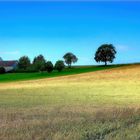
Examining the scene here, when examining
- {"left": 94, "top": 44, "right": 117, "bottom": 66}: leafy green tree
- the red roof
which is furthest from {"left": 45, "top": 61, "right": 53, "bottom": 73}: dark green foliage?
the red roof

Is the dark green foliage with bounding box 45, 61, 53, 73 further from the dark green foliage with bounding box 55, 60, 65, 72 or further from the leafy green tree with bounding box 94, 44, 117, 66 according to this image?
the leafy green tree with bounding box 94, 44, 117, 66

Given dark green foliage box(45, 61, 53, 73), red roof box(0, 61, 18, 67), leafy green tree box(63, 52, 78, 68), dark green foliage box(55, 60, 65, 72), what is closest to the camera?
dark green foliage box(55, 60, 65, 72)

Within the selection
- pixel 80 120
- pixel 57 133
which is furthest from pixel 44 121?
pixel 57 133

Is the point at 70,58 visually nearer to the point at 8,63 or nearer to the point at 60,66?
the point at 60,66

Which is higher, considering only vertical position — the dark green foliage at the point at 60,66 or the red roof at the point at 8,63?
the red roof at the point at 8,63

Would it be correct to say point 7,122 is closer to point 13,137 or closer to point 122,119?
point 13,137

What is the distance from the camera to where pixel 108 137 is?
10.1 metres

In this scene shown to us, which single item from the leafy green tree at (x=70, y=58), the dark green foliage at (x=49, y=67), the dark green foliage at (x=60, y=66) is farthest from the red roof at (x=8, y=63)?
the dark green foliage at (x=60, y=66)

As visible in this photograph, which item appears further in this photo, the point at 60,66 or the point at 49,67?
the point at 49,67

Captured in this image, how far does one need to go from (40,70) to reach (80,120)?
78.4 meters

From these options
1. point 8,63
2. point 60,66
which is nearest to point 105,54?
point 60,66

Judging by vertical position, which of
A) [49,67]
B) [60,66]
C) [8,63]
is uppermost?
[8,63]

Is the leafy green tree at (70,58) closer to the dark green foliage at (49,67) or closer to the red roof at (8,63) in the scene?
the dark green foliage at (49,67)

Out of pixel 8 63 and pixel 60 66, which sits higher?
pixel 8 63
